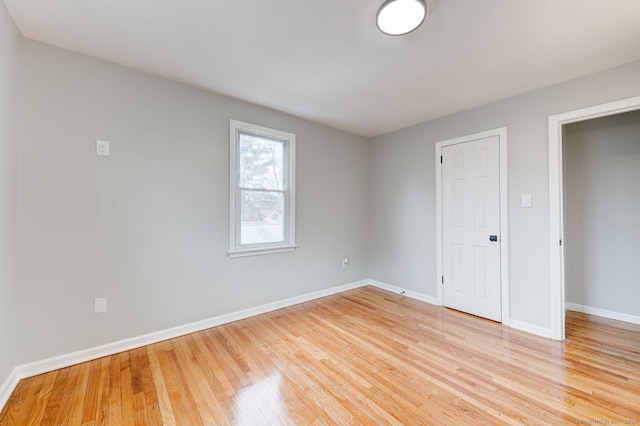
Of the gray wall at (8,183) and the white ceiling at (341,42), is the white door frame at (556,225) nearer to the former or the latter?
the white ceiling at (341,42)

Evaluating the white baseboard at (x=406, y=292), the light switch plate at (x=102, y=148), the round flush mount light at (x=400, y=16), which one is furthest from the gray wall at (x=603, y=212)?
the light switch plate at (x=102, y=148)

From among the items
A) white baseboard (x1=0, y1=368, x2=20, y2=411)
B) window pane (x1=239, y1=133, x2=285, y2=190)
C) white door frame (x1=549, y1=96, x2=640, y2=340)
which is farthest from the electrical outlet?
white door frame (x1=549, y1=96, x2=640, y2=340)

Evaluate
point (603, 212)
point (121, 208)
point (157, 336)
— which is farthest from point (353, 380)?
point (603, 212)

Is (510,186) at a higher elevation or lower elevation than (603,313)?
higher

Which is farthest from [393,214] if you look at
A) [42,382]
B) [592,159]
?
[42,382]

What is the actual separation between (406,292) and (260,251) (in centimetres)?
220

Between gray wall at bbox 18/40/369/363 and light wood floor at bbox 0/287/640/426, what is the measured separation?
0.36 metres

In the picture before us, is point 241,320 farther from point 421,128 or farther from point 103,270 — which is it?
point 421,128

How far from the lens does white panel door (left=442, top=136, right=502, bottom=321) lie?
295 centimetres

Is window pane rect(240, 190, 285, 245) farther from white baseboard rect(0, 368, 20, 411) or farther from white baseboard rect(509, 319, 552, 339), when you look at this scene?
white baseboard rect(509, 319, 552, 339)

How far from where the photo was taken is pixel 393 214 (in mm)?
4047

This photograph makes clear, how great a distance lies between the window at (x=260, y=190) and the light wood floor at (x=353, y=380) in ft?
3.24

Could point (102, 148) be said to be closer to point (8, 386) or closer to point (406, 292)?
point (8, 386)

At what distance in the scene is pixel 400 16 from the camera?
1.63 metres
